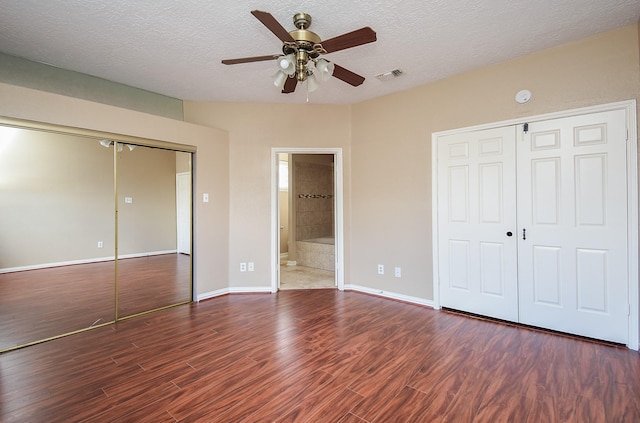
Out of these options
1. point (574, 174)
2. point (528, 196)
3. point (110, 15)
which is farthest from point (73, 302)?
point (574, 174)

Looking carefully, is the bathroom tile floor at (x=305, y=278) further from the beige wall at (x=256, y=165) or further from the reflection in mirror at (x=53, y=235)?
the reflection in mirror at (x=53, y=235)

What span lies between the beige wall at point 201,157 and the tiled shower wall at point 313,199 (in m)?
2.32

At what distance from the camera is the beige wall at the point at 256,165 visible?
13.8 ft

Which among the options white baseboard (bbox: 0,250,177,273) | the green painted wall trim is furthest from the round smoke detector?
white baseboard (bbox: 0,250,177,273)

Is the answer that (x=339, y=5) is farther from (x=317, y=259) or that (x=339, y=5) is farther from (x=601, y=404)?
(x=317, y=259)

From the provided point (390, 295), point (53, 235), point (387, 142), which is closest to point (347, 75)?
point (387, 142)

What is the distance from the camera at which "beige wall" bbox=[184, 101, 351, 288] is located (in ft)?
13.8

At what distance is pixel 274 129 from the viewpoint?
13.9ft

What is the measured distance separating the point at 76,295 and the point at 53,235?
0.67 metres

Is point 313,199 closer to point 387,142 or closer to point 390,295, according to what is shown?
point 387,142

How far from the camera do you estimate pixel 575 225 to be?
8.91ft

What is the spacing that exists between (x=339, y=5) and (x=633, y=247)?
3.07 m

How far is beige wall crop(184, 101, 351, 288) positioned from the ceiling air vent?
3.61 feet

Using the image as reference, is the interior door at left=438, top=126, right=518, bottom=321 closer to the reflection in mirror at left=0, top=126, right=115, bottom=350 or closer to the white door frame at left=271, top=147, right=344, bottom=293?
the white door frame at left=271, top=147, right=344, bottom=293
